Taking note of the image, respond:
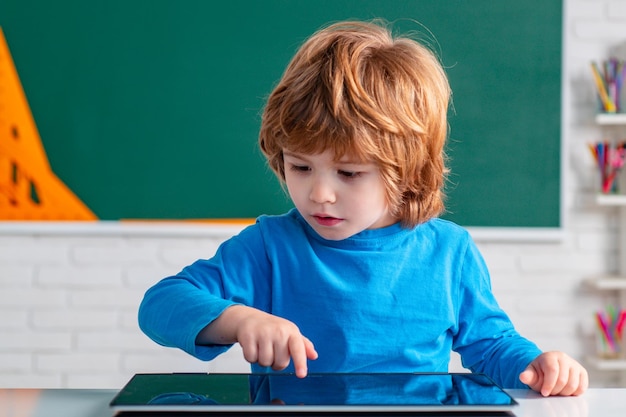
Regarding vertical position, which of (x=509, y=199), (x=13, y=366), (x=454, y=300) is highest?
(x=454, y=300)

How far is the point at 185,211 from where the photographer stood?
105 inches

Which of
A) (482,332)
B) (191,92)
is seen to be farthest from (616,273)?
(482,332)

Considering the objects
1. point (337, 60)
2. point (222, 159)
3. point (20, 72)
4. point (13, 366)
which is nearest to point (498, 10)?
point (222, 159)

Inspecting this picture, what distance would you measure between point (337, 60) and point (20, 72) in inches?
77.5

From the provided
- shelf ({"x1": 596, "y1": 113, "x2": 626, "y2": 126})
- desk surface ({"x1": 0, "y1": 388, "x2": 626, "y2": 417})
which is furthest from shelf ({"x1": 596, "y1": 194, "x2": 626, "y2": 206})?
desk surface ({"x1": 0, "y1": 388, "x2": 626, "y2": 417})

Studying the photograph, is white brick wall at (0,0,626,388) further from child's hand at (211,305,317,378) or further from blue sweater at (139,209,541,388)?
child's hand at (211,305,317,378)

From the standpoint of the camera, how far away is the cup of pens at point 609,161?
2.63m

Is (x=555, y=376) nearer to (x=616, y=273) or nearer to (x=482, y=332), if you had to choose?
(x=482, y=332)

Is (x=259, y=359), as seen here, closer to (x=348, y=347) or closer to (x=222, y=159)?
(x=348, y=347)

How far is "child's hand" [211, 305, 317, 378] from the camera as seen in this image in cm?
68

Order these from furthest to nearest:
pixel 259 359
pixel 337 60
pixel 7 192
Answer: pixel 7 192
pixel 337 60
pixel 259 359

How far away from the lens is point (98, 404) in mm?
575

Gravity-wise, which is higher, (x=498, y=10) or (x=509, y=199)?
(x=498, y=10)

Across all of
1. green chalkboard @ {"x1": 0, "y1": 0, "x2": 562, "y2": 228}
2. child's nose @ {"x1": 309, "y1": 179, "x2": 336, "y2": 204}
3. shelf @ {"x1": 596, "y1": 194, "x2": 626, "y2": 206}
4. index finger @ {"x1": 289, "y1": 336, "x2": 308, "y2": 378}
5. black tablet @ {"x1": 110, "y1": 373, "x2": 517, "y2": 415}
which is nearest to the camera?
black tablet @ {"x1": 110, "y1": 373, "x2": 517, "y2": 415}
